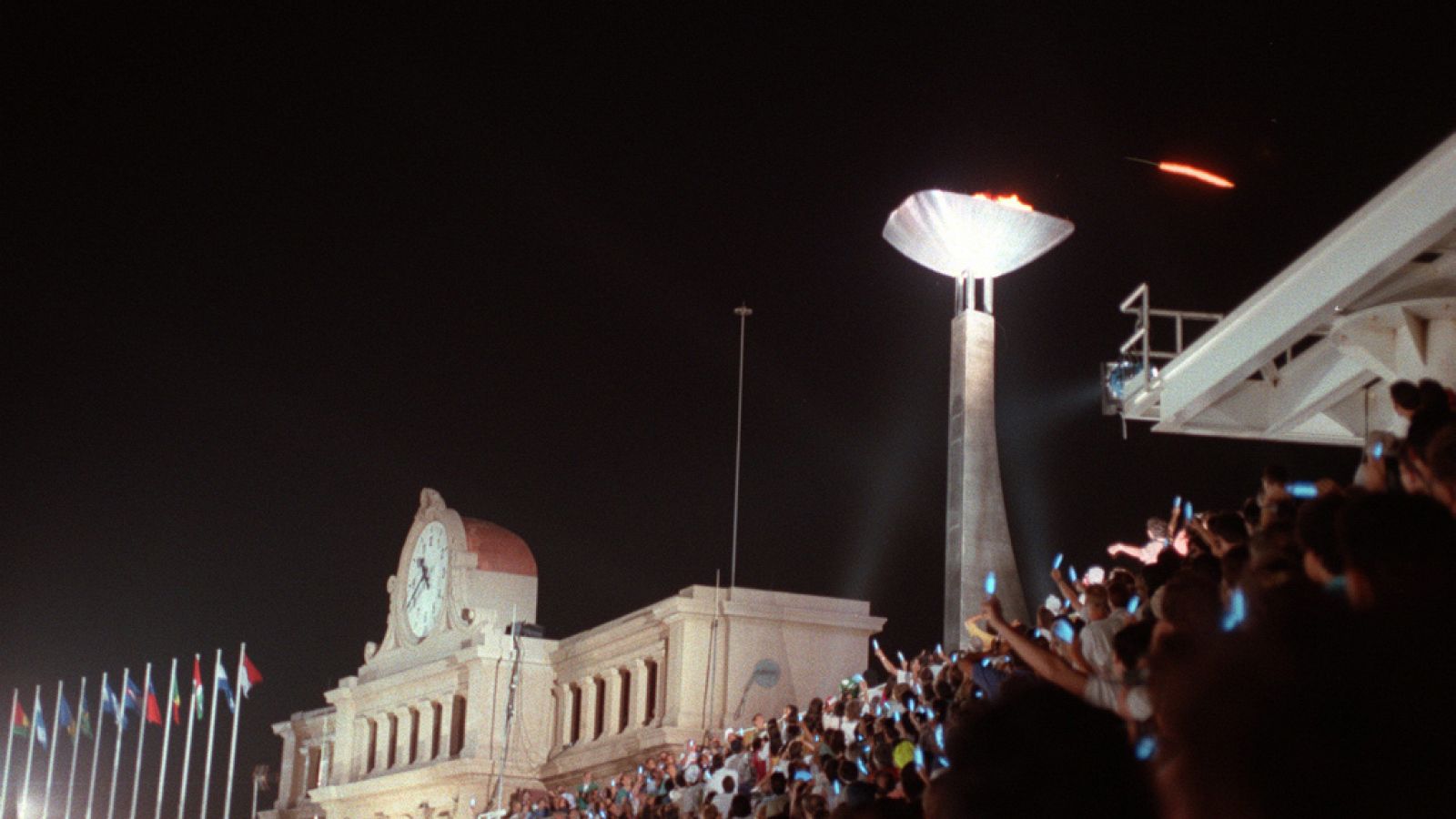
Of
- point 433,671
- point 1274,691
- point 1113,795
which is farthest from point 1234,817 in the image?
point 433,671

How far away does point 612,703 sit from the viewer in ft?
130

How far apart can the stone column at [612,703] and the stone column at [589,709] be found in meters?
0.65

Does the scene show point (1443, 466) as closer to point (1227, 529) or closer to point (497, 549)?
point (1227, 529)

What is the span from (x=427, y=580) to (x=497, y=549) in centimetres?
343

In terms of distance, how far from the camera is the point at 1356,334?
1380cm

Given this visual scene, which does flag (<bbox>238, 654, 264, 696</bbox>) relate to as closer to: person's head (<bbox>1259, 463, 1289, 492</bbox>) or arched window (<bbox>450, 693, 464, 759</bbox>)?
arched window (<bbox>450, 693, 464, 759</bbox>)

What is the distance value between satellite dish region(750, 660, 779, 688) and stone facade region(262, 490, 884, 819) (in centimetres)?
10

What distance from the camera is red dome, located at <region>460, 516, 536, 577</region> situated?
4772 centimetres

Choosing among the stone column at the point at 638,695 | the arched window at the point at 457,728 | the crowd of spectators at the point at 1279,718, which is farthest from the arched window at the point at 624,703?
the crowd of spectators at the point at 1279,718

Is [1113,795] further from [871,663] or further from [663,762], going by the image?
[871,663]

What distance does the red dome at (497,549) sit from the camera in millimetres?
47719

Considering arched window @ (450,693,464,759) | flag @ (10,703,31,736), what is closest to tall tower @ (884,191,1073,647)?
arched window @ (450,693,464,759)

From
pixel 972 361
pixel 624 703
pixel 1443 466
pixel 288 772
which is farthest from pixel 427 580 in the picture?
pixel 1443 466

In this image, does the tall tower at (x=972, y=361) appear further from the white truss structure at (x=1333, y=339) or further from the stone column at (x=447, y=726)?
the stone column at (x=447, y=726)
